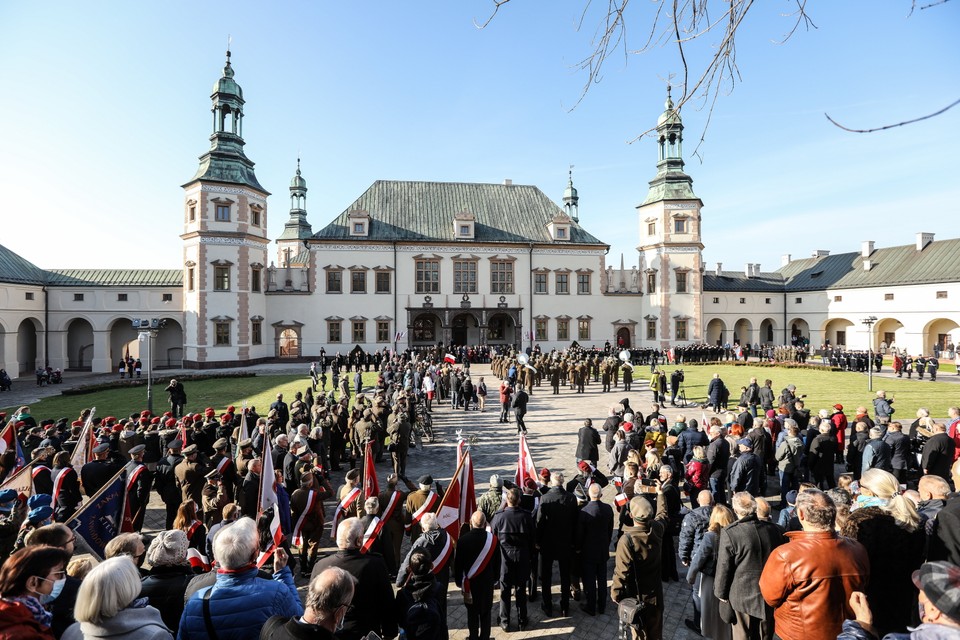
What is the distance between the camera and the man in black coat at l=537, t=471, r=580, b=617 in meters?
Answer: 5.96

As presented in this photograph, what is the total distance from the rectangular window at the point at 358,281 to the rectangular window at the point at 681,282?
26596mm

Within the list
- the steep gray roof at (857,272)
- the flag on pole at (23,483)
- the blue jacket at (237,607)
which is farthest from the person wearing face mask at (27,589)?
the steep gray roof at (857,272)

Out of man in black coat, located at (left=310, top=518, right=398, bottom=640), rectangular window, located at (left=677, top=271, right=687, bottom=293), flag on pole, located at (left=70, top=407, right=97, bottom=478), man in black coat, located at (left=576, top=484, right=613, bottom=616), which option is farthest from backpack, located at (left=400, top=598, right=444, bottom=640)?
rectangular window, located at (left=677, top=271, right=687, bottom=293)

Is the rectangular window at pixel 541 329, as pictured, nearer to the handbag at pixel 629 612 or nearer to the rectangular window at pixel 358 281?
the rectangular window at pixel 358 281

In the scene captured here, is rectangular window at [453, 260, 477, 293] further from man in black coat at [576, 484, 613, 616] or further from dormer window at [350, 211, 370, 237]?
man in black coat at [576, 484, 613, 616]

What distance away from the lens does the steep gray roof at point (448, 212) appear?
132 ft

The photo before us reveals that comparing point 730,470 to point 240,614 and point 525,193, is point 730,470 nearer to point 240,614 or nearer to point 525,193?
point 240,614

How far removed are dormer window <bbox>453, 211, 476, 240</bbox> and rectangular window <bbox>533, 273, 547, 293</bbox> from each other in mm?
6564

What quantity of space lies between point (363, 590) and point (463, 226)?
124 feet

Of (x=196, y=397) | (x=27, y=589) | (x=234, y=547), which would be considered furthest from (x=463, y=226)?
(x=27, y=589)

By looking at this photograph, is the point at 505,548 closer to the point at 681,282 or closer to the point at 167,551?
the point at 167,551

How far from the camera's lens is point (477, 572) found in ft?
16.6

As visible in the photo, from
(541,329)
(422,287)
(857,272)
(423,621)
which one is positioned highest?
(857,272)

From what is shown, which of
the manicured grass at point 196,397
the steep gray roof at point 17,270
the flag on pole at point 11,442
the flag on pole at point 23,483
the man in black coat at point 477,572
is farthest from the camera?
the steep gray roof at point 17,270
